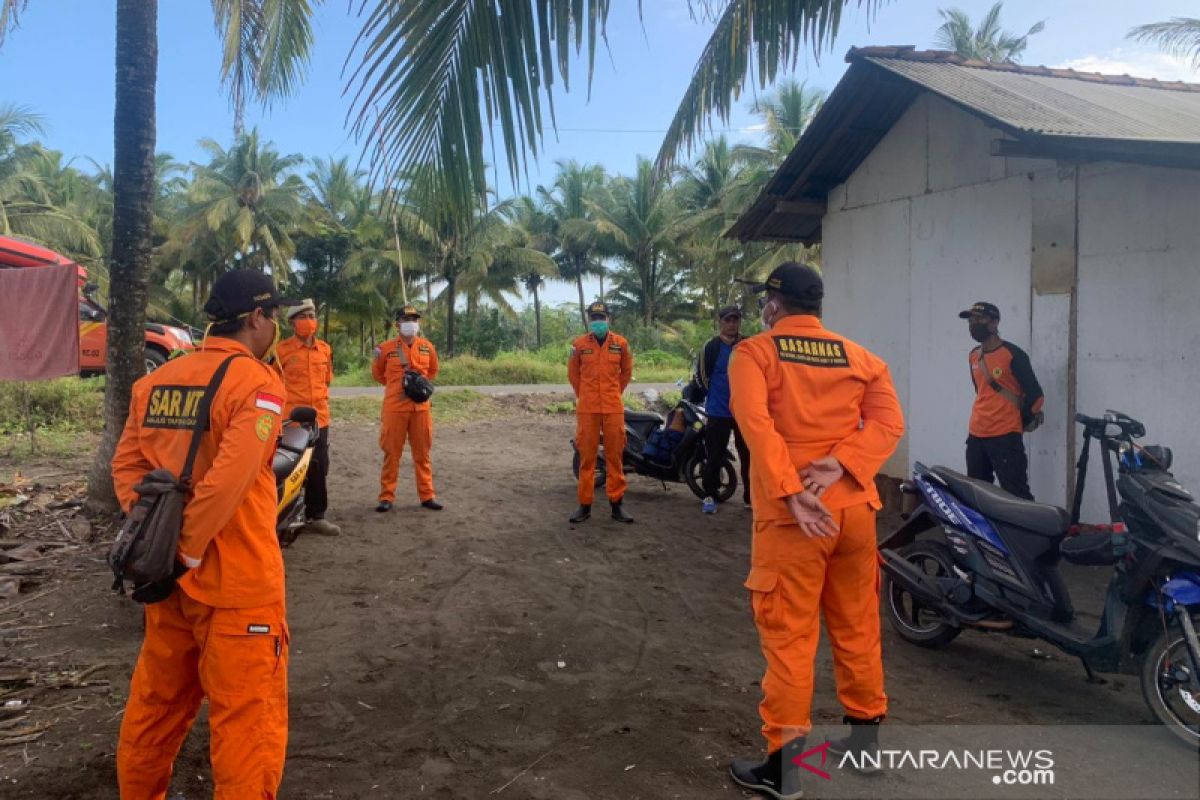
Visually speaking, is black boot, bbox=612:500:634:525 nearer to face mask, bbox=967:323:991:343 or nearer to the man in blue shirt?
the man in blue shirt

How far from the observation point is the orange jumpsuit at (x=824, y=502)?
9.36 feet

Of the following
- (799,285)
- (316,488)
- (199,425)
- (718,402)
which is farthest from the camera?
(718,402)

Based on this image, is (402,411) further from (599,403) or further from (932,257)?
(932,257)

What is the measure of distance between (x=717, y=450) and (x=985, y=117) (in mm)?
3738

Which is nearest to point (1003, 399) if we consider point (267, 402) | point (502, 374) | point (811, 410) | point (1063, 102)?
point (1063, 102)

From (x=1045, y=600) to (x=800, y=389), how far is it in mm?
1917

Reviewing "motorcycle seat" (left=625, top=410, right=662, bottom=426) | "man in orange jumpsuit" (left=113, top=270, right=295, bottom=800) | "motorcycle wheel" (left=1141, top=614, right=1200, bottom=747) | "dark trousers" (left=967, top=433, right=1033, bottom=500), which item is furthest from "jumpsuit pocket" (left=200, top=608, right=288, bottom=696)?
"motorcycle seat" (left=625, top=410, right=662, bottom=426)

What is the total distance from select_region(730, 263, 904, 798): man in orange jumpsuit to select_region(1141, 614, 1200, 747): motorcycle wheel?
1.24 meters

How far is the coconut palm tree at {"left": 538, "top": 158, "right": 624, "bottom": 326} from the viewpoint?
131 feet

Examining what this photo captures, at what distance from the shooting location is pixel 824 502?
2873mm

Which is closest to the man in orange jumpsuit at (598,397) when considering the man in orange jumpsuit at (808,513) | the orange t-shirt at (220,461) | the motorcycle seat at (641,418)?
the motorcycle seat at (641,418)

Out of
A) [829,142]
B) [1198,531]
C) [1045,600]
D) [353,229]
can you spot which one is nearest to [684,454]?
[829,142]

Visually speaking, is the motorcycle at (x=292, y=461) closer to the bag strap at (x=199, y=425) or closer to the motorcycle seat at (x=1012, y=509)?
the bag strap at (x=199, y=425)

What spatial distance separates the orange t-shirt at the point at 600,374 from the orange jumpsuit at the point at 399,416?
4.89 ft
